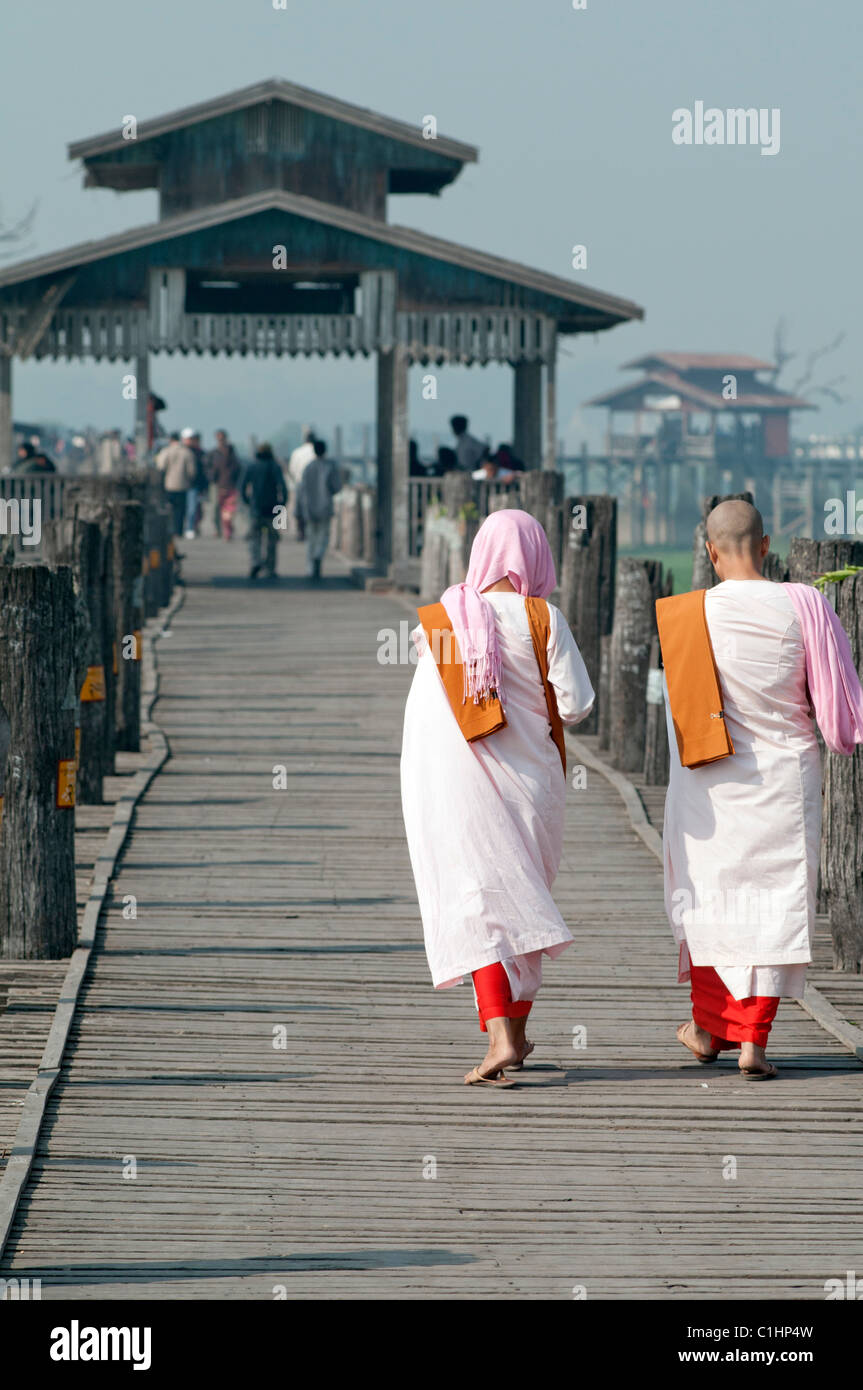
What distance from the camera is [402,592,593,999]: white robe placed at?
22.1ft

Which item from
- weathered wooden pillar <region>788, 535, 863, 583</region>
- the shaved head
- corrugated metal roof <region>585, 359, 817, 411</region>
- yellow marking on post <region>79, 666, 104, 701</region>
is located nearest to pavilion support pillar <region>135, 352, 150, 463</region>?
yellow marking on post <region>79, 666, 104, 701</region>

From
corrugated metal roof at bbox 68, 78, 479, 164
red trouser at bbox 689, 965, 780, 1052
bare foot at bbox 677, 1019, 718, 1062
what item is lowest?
bare foot at bbox 677, 1019, 718, 1062

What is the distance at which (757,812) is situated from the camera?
6.70 m

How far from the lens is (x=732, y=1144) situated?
607cm

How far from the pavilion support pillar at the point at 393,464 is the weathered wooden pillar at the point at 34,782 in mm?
16670

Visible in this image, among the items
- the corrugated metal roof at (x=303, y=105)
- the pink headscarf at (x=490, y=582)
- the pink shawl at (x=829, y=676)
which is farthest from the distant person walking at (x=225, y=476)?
the pink shawl at (x=829, y=676)

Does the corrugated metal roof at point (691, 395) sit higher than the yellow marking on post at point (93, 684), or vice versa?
the corrugated metal roof at point (691, 395)

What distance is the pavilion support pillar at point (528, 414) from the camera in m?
26.8

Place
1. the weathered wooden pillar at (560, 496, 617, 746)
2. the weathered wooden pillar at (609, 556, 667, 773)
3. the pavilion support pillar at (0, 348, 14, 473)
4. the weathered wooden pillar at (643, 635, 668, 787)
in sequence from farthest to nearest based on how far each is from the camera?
the pavilion support pillar at (0, 348, 14, 473), the weathered wooden pillar at (560, 496, 617, 746), the weathered wooden pillar at (609, 556, 667, 773), the weathered wooden pillar at (643, 635, 668, 787)

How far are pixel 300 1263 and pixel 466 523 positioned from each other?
1478 cm

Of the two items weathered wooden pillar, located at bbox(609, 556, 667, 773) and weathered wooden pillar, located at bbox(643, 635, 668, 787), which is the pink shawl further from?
weathered wooden pillar, located at bbox(609, 556, 667, 773)

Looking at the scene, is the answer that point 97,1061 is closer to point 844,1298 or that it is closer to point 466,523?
point 844,1298

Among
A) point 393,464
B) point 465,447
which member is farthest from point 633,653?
point 465,447

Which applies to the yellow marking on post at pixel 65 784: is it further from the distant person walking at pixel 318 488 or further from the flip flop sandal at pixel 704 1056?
the distant person walking at pixel 318 488
